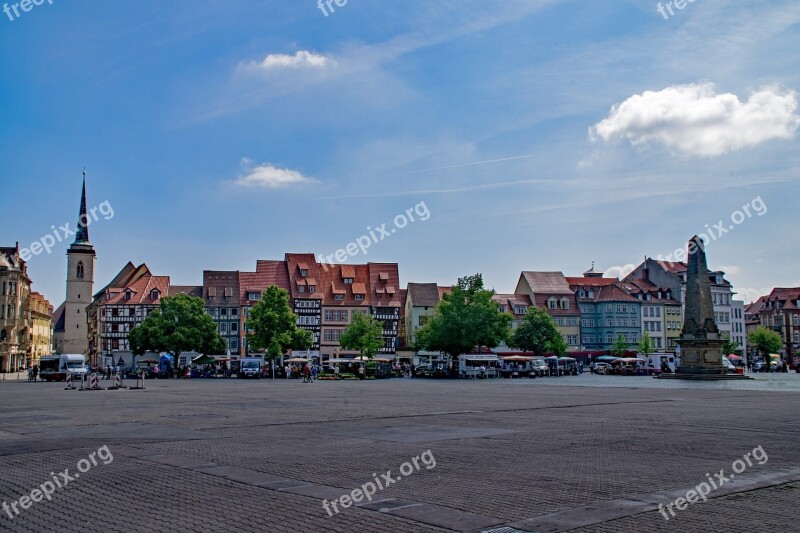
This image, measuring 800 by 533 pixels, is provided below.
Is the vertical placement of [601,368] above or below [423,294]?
below

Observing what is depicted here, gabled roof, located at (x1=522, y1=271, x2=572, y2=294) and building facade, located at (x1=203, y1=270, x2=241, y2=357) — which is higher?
gabled roof, located at (x1=522, y1=271, x2=572, y2=294)

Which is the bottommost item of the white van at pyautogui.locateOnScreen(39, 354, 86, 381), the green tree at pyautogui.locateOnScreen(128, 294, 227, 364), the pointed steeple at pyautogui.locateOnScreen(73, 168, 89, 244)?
the white van at pyautogui.locateOnScreen(39, 354, 86, 381)

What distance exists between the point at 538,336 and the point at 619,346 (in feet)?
63.0

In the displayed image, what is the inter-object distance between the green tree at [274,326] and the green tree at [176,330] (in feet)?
16.1

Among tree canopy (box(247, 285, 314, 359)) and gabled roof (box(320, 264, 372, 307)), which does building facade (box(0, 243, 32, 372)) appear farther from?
gabled roof (box(320, 264, 372, 307))

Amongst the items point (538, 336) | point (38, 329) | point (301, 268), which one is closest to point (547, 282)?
point (538, 336)

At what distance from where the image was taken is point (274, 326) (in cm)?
8494

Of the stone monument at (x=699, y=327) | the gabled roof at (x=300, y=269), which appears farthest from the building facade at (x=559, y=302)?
the stone monument at (x=699, y=327)

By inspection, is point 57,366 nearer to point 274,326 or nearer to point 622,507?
point 274,326

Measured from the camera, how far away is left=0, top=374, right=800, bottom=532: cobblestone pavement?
26.5ft

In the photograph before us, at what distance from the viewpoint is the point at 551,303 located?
117 m

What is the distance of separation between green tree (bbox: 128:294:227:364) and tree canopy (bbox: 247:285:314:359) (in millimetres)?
4885

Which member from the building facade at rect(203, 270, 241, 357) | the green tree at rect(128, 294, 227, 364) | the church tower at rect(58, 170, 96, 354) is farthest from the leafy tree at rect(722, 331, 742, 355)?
the church tower at rect(58, 170, 96, 354)

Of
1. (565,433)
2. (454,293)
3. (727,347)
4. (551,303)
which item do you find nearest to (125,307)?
(454,293)
